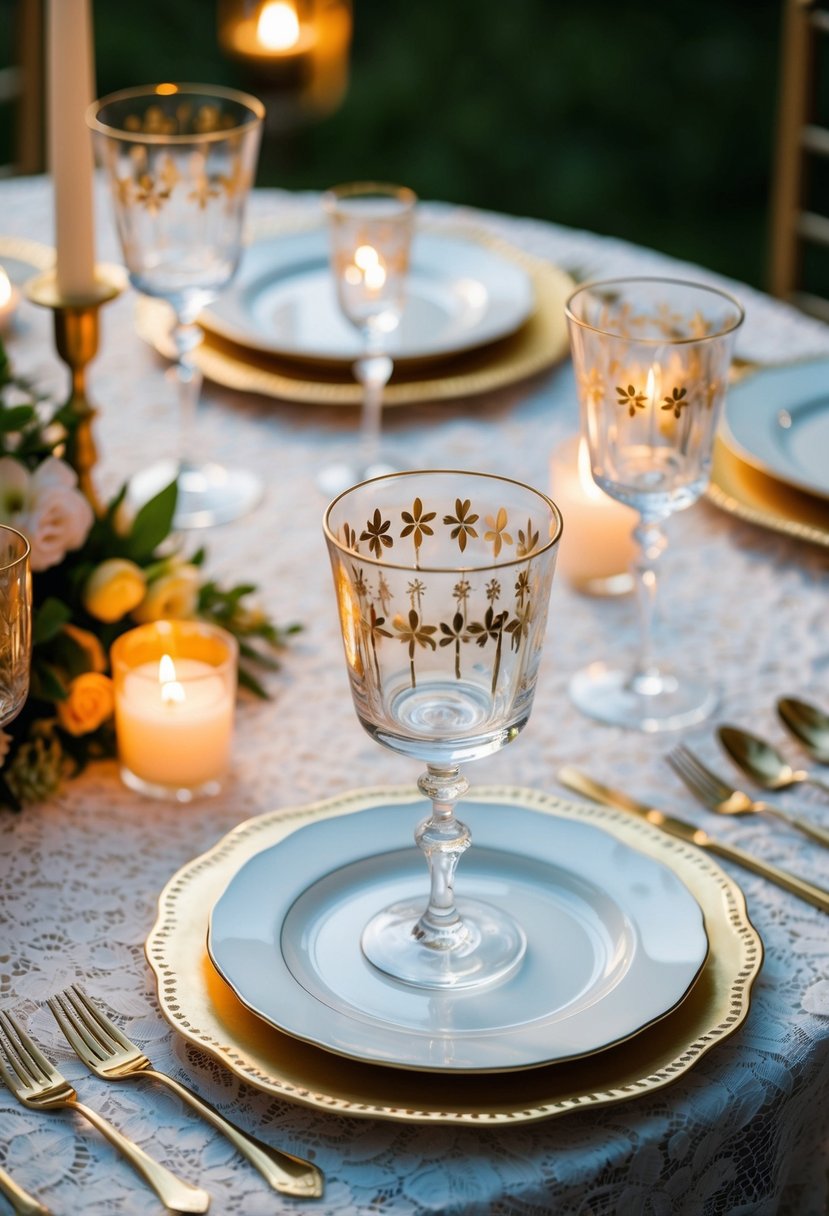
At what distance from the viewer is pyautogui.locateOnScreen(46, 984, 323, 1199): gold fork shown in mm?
820

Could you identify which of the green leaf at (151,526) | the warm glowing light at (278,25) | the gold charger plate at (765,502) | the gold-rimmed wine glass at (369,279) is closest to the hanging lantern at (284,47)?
the warm glowing light at (278,25)

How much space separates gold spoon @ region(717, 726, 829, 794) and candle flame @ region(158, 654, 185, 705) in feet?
1.34

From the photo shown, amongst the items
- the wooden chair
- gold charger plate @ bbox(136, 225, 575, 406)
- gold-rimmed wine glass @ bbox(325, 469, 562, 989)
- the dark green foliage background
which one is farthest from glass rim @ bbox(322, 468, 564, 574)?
the dark green foliage background

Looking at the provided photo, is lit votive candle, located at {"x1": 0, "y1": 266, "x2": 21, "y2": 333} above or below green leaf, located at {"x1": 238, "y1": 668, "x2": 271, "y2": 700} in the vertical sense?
above

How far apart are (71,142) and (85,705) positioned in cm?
47

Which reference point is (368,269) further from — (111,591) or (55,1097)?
(55,1097)

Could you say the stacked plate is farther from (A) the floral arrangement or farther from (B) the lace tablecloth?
(A) the floral arrangement

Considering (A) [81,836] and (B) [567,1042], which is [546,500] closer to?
(B) [567,1042]

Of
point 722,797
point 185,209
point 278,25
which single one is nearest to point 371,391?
point 185,209

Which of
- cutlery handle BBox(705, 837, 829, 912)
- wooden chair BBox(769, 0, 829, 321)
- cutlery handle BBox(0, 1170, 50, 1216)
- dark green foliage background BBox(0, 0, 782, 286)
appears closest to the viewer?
cutlery handle BBox(0, 1170, 50, 1216)

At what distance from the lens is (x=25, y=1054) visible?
91 cm

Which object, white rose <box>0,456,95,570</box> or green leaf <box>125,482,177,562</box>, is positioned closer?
white rose <box>0,456,95,570</box>

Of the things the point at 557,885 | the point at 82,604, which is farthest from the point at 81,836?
the point at 557,885

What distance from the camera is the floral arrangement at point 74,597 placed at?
3.80ft
